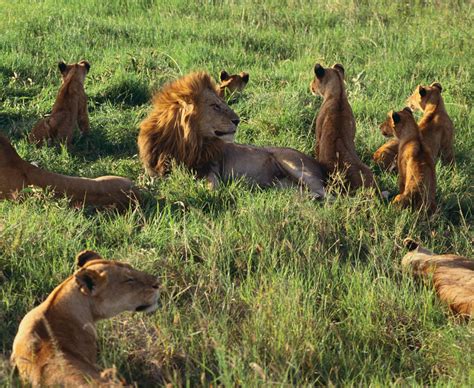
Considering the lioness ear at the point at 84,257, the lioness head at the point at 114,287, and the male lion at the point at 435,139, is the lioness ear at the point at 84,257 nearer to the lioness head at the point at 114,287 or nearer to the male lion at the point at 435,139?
the lioness head at the point at 114,287

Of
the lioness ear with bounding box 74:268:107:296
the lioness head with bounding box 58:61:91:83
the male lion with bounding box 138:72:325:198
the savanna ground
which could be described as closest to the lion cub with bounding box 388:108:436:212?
the savanna ground

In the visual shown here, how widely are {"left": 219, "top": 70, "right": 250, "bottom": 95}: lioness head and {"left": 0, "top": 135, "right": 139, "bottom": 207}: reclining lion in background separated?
229cm

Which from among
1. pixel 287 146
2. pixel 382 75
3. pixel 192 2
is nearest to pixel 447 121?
pixel 287 146

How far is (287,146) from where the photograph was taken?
7371mm

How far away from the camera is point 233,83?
803 centimetres

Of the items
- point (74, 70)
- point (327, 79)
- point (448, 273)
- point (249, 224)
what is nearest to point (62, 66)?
point (74, 70)

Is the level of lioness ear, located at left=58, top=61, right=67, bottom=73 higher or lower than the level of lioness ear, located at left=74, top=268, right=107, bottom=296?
higher

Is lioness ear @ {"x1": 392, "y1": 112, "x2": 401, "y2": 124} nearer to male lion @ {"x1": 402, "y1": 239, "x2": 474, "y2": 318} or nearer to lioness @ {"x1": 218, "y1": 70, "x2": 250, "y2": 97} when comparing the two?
male lion @ {"x1": 402, "y1": 239, "x2": 474, "y2": 318}

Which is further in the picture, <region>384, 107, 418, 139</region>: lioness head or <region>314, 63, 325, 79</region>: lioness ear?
<region>314, 63, 325, 79</region>: lioness ear

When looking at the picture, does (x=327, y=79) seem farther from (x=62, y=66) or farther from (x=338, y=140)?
(x=62, y=66)

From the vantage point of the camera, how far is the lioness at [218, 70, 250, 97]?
7992 millimetres

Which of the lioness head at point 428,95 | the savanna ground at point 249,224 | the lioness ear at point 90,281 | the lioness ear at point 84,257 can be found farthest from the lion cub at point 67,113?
the lioness ear at point 90,281

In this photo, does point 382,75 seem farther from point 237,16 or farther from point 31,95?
point 31,95

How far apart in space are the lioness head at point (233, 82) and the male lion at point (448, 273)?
9.98ft
